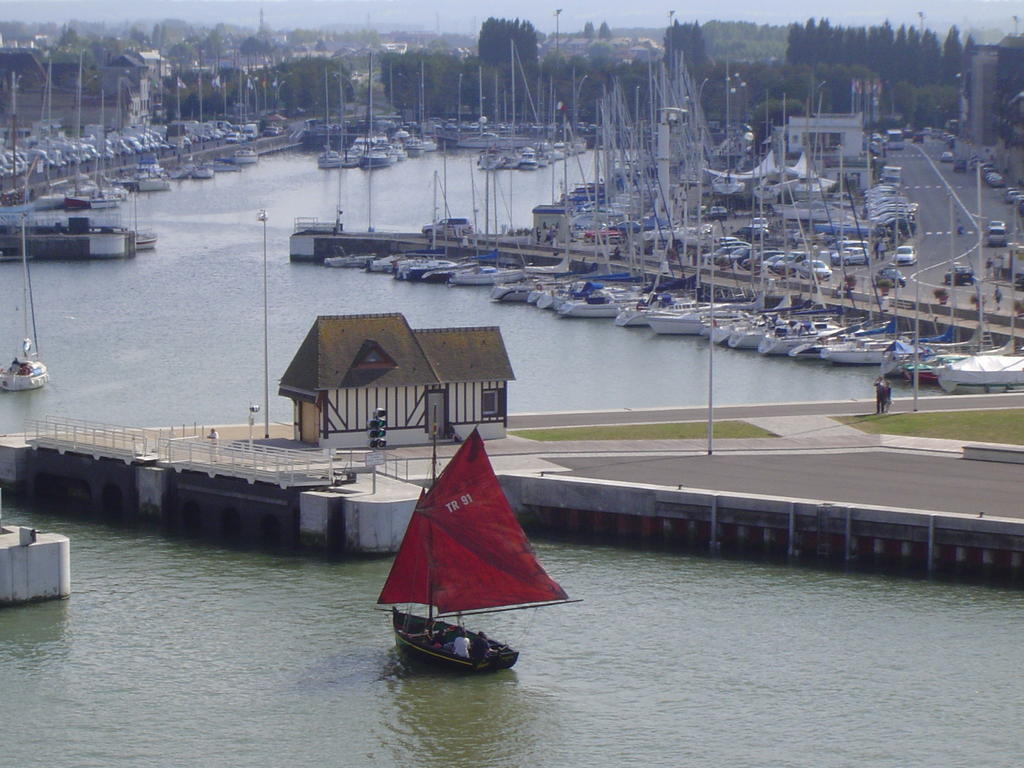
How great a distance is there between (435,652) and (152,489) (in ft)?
50.7

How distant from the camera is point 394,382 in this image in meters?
58.5

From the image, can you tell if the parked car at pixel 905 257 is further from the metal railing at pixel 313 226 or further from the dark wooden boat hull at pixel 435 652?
the dark wooden boat hull at pixel 435 652

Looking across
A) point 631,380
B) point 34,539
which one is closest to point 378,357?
point 34,539

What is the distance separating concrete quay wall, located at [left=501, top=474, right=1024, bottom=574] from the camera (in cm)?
5050

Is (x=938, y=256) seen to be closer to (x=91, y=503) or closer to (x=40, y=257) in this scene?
(x=40, y=257)

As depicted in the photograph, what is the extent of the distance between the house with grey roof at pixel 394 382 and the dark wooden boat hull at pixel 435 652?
13.4 metres

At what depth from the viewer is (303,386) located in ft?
191

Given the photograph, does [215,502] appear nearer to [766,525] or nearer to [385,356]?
[385,356]

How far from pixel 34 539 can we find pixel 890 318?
5779 centimetres

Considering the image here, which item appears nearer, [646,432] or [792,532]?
[792,532]

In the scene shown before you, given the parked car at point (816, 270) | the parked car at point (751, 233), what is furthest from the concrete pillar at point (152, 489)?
the parked car at point (751, 233)

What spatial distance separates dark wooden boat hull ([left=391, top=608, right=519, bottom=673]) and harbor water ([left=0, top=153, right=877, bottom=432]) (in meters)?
22.9

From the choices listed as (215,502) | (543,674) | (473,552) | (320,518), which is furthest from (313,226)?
(543,674)

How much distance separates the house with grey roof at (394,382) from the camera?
191ft
